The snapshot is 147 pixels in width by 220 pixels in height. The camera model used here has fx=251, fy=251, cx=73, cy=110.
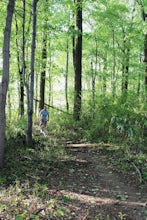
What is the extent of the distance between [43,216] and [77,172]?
302 centimetres

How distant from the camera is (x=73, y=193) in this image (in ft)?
19.4

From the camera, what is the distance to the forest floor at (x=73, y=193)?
15.8 feet

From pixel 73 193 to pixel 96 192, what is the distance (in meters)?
0.62

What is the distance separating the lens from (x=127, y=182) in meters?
6.87

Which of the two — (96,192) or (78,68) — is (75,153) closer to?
(96,192)

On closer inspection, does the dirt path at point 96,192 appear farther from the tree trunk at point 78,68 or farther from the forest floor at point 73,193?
the tree trunk at point 78,68

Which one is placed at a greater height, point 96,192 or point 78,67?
point 78,67

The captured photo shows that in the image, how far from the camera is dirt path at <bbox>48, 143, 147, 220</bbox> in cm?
507

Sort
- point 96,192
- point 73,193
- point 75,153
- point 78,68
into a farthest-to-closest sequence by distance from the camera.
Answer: point 78,68 < point 75,153 < point 96,192 < point 73,193

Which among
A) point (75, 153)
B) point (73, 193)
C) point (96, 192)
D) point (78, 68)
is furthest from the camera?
point (78, 68)

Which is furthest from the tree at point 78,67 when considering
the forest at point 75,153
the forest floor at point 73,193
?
the forest floor at point 73,193

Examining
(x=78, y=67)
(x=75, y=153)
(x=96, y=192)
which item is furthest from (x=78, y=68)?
(x=96, y=192)

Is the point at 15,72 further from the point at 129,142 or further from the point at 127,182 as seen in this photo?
the point at 127,182

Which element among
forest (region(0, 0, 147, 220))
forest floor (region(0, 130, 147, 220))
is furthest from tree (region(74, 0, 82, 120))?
forest floor (region(0, 130, 147, 220))
